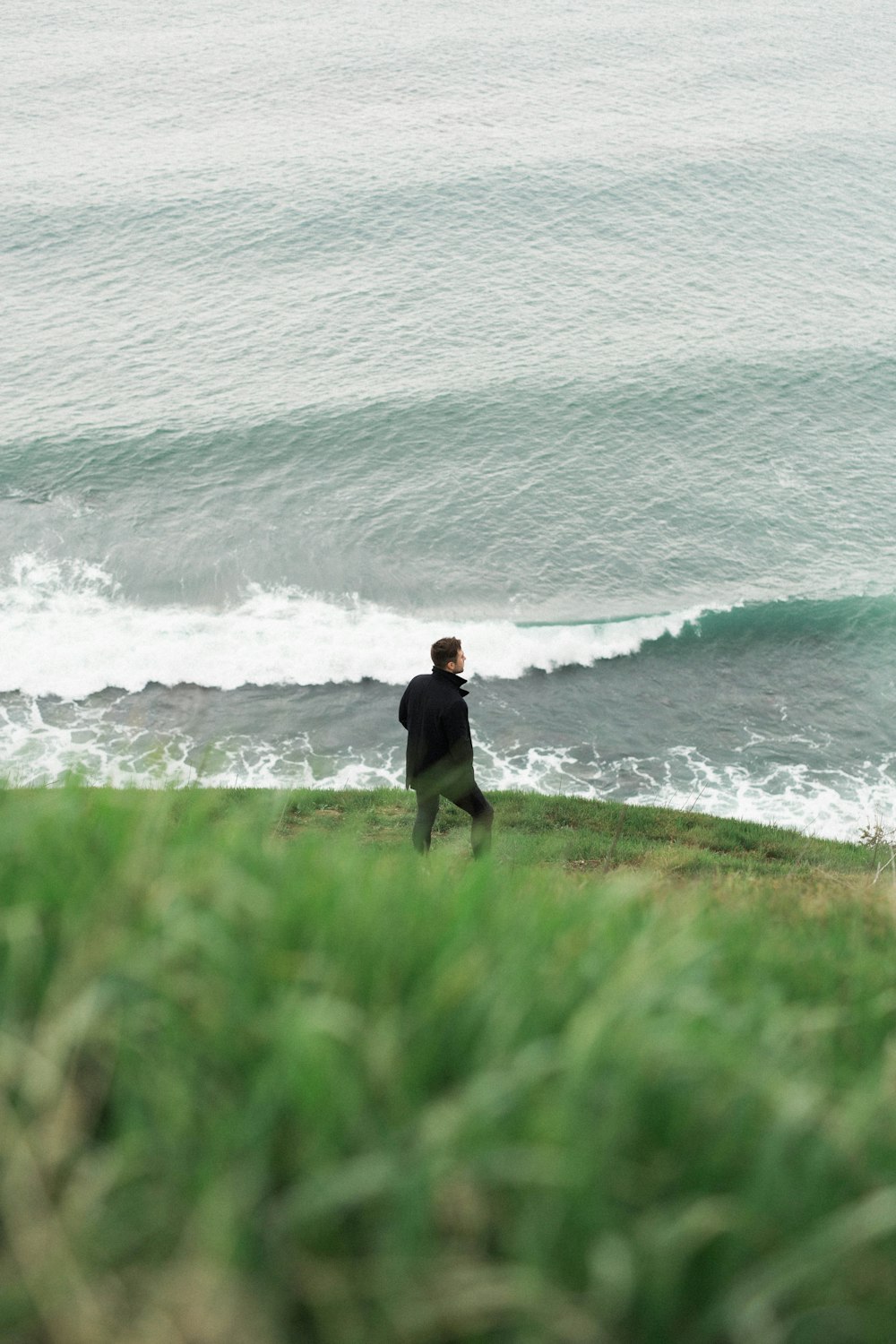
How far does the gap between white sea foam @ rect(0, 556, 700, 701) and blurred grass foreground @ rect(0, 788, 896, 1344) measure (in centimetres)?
1985

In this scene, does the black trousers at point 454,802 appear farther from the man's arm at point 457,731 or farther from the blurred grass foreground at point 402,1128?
the blurred grass foreground at point 402,1128

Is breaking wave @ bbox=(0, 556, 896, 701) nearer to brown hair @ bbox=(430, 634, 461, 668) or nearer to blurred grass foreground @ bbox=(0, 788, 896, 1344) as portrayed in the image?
brown hair @ bbox=(430, 634, 461, 668)

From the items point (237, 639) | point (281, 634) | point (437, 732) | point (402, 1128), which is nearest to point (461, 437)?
point (281, 634)

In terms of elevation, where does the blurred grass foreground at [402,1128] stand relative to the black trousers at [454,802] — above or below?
above

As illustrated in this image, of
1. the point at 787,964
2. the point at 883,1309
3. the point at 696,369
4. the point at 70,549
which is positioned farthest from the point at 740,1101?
the point at 696,369

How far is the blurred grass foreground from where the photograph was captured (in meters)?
1.80

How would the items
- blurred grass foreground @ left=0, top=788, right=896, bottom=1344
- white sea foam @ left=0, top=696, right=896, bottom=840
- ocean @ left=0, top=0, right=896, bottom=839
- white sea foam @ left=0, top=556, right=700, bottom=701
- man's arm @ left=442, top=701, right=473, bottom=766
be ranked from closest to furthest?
blurred grass foreground @ left=0, top=788, right=896, bottom=1344 → man's arm @ left=442, top=701, right=473, bottom=766 → white sea foam @ left=0, top=696, right=896, bottom=840 → ocean @ left=0, top=0, right=896, bottom=839 → white sea foam @ left=0, top=556, right=700, bottom=701

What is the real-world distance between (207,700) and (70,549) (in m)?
7.55

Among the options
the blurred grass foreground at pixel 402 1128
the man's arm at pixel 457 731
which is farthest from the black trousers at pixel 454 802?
the blurred grass foreground at pixel 402 1128

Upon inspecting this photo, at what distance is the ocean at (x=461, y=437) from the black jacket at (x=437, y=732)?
6.61 feet

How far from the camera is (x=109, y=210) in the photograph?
1750 inches

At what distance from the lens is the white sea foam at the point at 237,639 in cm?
2211

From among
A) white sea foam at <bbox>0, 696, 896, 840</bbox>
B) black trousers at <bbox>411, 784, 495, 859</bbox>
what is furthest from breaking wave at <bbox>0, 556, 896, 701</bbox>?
black trousers at <bbox>411, 784, 495, 859</bbox>

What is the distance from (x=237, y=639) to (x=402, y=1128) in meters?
22.0
